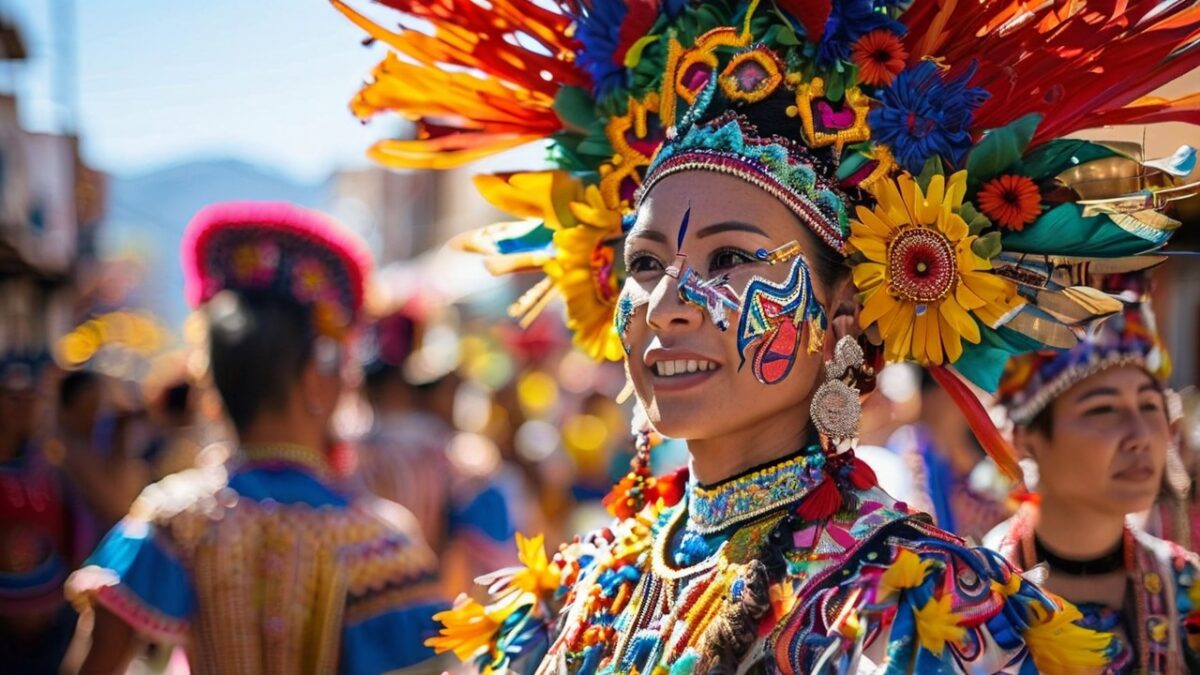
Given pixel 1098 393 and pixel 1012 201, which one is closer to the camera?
pixel 1012 201

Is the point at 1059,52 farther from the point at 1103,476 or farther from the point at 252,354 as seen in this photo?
the point at 252,354

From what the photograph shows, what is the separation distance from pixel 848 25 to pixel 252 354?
2.26 meters

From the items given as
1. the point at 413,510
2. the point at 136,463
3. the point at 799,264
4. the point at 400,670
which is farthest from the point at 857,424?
the point at 136,463

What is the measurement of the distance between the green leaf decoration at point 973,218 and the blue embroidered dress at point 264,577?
2.18m

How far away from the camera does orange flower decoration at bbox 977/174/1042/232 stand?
275cm

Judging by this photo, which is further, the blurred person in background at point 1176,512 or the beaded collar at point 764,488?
the blurred person in background at point 1176,512

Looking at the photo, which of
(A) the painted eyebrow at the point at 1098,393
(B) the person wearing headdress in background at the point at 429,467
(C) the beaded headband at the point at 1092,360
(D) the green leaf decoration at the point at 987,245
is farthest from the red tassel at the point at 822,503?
(B) the person wearing headdress in background at the point at 429,467

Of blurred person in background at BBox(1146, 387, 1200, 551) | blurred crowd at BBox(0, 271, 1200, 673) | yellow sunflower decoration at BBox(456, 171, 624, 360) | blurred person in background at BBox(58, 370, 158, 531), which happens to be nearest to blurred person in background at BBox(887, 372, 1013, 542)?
blurred crowd at BBox(0, 271, 1200, 673)

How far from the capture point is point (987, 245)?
2.75 m

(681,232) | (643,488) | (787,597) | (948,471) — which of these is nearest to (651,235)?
(681,232)

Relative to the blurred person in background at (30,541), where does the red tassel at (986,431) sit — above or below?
above

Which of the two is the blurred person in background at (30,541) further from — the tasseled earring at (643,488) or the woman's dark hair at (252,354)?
the tasseled earring at (643,488)

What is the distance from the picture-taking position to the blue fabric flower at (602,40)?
10.4ft

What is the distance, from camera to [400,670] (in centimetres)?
406
